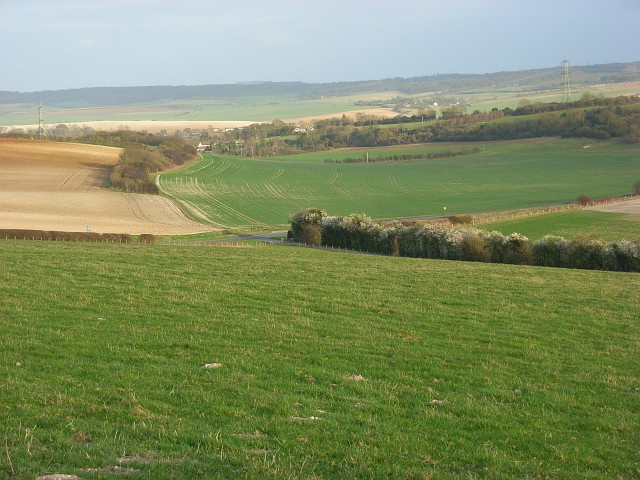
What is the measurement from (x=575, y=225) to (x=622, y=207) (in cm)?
1234

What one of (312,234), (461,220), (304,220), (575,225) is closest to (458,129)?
(461,220)

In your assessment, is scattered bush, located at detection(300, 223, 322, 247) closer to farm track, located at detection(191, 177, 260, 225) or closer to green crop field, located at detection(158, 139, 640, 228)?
green crop field, located at detection(158, 139, 640, 228)

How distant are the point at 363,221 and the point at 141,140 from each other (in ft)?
259

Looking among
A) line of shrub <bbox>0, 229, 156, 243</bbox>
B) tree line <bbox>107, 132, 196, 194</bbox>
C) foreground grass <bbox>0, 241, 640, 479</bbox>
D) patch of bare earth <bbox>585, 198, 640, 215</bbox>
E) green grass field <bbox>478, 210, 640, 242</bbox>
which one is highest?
tree line <bbox>107, 132, 196, 194</bbox>

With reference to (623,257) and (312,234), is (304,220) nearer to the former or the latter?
(312,234)

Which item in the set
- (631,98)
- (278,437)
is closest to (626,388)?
(278,437)

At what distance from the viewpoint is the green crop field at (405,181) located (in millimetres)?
81938

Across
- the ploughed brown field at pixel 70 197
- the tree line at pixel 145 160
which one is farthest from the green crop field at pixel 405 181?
the ploughed brown field at pixel 70 197

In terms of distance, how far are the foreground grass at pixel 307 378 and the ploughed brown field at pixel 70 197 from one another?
37787 mm

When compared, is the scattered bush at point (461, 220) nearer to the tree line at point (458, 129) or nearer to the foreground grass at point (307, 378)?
the foreground grass at point (307, 378)

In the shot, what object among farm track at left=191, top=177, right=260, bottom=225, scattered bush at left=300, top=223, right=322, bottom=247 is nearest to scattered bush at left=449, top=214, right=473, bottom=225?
scattered bush at left=300, top=223, right=322, bottom=247

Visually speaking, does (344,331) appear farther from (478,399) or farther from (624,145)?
(624,145)

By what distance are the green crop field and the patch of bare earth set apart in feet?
29.2

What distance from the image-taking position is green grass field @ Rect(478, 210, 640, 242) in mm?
55031
